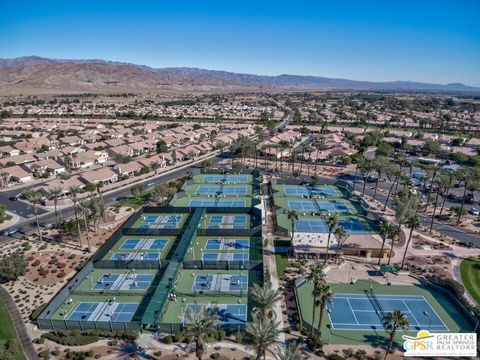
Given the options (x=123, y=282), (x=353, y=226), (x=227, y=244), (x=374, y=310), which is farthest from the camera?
(x=353, y=226)

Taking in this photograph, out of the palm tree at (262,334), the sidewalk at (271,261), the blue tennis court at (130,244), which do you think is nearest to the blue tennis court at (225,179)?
the sidewalk at (271,261)

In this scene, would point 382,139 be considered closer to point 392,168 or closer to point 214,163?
point 392,168

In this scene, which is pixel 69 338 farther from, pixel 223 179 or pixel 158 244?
pixel 223 179

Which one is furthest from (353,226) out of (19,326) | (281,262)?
(19,326)

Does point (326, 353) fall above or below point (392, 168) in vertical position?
below

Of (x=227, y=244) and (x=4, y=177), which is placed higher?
(x=4, y=177)

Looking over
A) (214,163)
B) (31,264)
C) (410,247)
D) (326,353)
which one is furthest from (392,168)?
(31,264)
